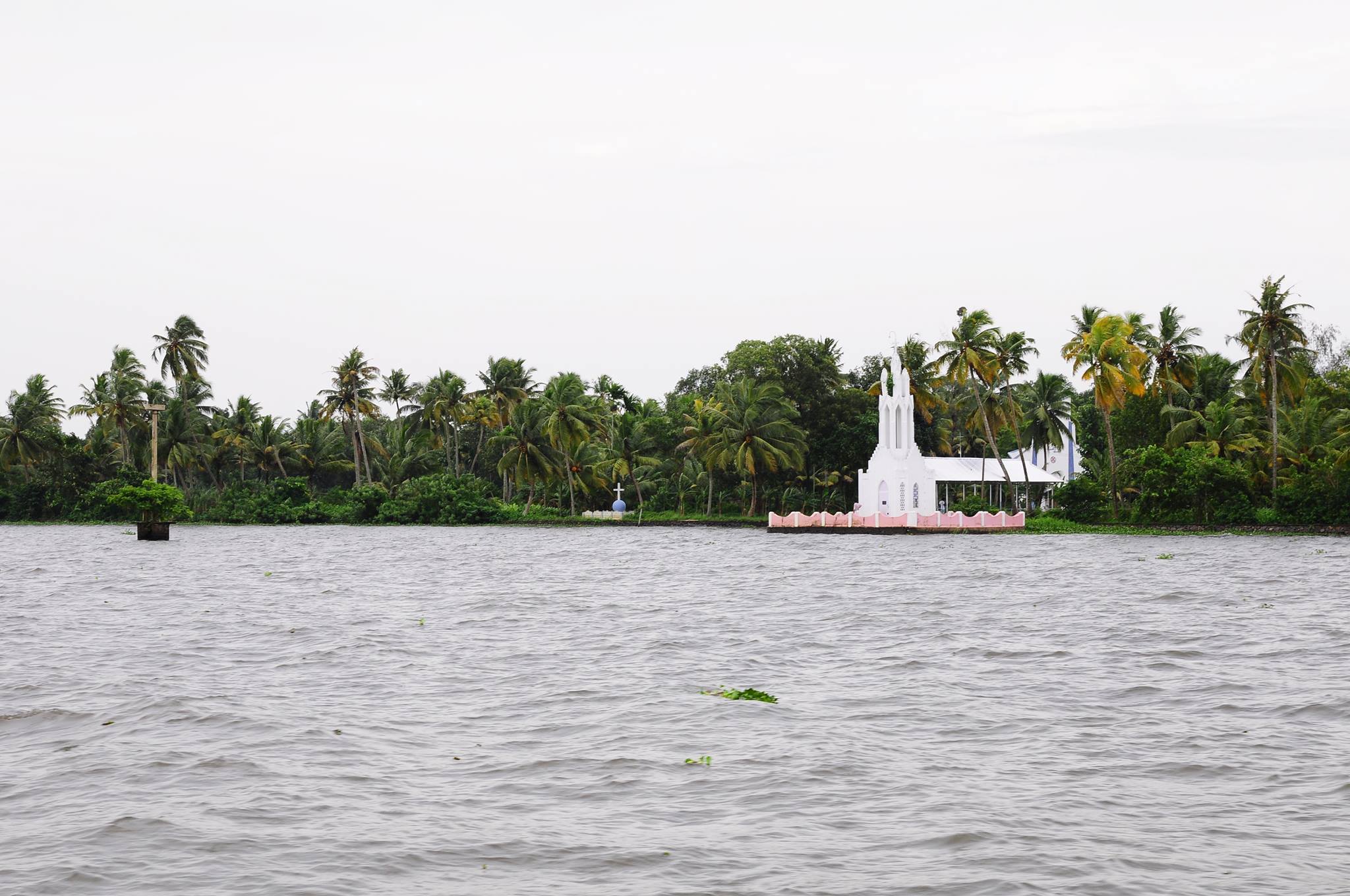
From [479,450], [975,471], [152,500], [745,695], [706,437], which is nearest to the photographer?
[745,695]

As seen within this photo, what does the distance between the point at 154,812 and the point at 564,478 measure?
7609 centimetres

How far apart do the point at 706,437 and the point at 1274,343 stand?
33357 mm

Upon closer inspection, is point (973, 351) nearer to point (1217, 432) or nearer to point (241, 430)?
point (1217, 432)

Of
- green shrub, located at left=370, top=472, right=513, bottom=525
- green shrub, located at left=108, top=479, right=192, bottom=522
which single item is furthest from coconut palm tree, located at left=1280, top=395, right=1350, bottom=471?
green shrub, located at left=108, top=479, right=192, bottom=522

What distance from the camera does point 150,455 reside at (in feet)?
300

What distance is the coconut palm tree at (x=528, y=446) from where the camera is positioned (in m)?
82.3

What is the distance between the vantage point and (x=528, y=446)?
82125 mm

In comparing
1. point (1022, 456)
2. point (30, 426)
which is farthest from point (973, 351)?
point (30, 426)

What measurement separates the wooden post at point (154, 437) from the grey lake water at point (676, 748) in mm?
52919

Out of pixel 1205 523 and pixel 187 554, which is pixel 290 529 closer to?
pixel 187 554

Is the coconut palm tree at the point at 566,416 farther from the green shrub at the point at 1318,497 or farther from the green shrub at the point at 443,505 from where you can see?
the green shrub at the point at 1318,497

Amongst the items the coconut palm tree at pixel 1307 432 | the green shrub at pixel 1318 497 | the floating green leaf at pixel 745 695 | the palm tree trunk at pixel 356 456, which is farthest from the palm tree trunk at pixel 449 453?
the floating green leaf at pixel 745 695

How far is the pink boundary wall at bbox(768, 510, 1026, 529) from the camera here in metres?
65.6

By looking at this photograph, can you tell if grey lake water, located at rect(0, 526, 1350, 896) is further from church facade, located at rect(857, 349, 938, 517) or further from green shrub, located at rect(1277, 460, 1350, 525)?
church facade, located at rect(857, 349, 938, 517)
